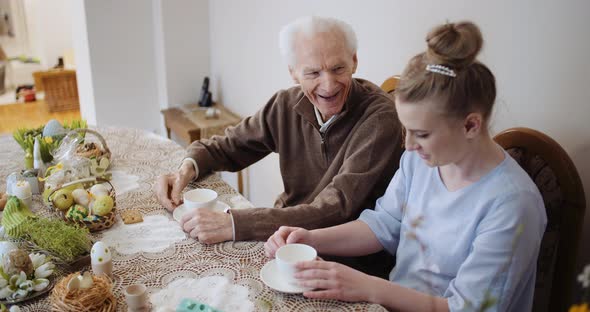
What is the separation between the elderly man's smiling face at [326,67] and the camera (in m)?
1.63

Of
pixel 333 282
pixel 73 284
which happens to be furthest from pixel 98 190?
pixel 333 282

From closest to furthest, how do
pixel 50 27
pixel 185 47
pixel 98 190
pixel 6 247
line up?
pixel 6 247 < pixel 98 190 < pixel 185 47 < pixel 50 27

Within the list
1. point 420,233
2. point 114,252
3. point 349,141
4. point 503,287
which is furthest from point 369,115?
point 114,252

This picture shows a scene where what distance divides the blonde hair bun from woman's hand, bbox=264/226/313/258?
1.77ft

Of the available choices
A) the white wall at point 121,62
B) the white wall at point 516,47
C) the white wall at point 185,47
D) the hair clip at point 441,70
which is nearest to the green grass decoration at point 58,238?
the hair clip at point 441,70

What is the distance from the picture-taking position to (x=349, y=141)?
1656 millimetres

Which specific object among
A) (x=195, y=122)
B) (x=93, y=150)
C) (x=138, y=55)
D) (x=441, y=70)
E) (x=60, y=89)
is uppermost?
(x=441, y=70)

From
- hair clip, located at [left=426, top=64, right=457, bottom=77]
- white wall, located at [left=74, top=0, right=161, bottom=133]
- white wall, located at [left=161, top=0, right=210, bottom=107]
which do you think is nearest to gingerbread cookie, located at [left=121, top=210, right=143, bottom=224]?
hair clip, located at [left=426, top=64, right=457, bottom=77]

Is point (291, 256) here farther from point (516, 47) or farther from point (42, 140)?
point (42, 140)

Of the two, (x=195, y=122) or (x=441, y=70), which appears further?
(x=195, y=122)

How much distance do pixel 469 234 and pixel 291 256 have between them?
413 millimetres

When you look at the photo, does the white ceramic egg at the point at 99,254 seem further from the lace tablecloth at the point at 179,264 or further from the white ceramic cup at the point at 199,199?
the white ceramic cup at the point at 199,199

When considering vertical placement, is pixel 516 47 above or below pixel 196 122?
above

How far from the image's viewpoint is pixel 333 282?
43.9 inches
